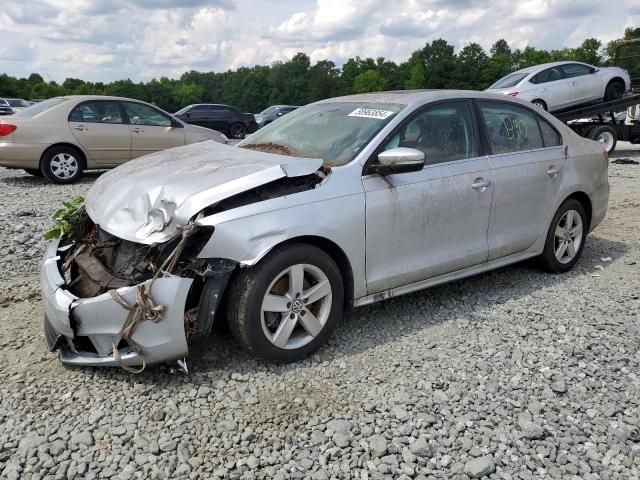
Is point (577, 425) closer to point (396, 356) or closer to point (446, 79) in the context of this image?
point (396, 356)

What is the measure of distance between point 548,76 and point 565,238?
959 centimetres

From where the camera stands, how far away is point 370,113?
13.7 feet

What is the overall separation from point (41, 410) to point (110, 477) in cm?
73

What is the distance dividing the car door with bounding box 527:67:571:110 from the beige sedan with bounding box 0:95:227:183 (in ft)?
26.1

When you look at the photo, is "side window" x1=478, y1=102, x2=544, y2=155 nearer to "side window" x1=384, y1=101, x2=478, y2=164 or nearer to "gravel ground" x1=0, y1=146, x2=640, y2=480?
"side window" x1=384, y1=101, x2=478, y2=164

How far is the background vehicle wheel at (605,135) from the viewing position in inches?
549

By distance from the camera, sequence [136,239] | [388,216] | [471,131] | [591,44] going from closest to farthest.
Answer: [136,239]
[388,216]
[471,131]
[591,44]

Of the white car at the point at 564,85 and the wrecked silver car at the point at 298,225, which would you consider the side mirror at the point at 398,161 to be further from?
the white car at the point at 564,85

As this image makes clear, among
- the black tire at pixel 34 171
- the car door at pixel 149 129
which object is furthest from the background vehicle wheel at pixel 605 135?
the black tire at pixel 34 171

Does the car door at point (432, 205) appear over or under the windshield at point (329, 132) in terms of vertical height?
under

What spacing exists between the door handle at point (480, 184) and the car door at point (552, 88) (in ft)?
32.6

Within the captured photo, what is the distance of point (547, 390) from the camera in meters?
3.26

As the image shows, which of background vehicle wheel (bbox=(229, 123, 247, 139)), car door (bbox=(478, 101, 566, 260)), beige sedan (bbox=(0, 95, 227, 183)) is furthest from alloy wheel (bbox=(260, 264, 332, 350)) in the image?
background vehicle wheel (bbox=(229, 123, 247, 139))

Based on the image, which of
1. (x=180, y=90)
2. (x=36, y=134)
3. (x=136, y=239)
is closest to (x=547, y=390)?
(x=136, y=239)
